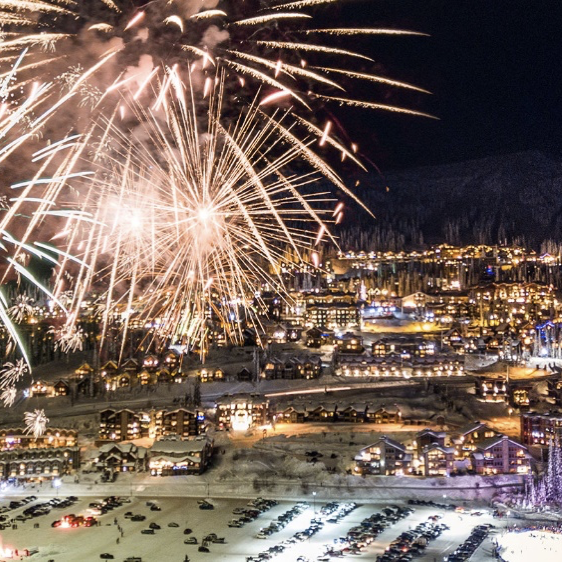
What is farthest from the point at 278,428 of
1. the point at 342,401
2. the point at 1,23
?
the point at 1,23

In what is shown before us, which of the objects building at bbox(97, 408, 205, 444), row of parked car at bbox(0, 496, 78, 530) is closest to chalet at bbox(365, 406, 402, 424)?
building at bbox(97, 408, 205, 444)

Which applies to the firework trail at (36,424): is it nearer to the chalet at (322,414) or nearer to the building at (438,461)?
the chalet at (322,414)

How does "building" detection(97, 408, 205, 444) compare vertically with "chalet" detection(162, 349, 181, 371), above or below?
below

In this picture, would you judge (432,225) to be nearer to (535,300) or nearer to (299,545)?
(535,300)

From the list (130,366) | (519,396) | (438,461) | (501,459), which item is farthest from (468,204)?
(438,461)

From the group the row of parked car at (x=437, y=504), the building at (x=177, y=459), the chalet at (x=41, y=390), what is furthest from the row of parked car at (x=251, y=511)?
the chalet at (x=41, y=390)

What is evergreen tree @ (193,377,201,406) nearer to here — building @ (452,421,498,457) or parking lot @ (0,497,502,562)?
parking lot @ (0,497,502,562)

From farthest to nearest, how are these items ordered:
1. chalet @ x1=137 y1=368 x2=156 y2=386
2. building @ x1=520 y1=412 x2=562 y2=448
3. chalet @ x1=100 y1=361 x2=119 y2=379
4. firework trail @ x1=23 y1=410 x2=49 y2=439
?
chalet @ x1=100 y1=361 x2=119 y2=379 < chalet @ x1=137 y1=368 x2=156 y2=386 < firework trail @ x1=23 y1=410 x2=49 y2=439 < building @ x1=520 y1=412 x2=562 y2=448
